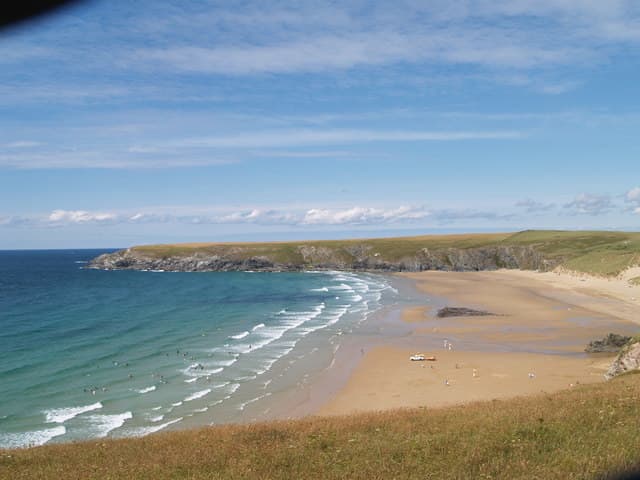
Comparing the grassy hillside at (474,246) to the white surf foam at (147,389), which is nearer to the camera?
the white surf foam at (147,389)

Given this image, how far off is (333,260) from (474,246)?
41.2 meters

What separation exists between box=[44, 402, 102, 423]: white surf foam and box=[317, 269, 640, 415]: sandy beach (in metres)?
13.2

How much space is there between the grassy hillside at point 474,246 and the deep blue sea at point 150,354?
59.7m

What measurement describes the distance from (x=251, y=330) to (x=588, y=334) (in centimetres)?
3247

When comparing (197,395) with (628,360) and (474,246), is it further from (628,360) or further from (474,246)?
(474,246)

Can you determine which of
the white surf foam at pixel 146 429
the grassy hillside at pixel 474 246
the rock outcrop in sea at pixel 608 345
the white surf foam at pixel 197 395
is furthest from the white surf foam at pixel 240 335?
the grassy hillside at pixel 474 246

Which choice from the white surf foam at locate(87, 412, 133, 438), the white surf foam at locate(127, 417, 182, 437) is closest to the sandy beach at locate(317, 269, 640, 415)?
the white surf foam at locate(127, 417, 182, 437)

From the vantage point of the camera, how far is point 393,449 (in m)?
13.1

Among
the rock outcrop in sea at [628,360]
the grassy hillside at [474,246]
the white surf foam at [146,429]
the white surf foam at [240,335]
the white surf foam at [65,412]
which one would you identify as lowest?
the white surf foam at [240,335]

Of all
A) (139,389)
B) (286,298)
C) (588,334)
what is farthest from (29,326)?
(588,334)

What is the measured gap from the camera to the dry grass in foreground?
1130 centimetres

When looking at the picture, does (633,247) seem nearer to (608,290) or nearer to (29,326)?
(608,290)

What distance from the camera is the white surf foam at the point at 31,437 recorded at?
87.0 feet

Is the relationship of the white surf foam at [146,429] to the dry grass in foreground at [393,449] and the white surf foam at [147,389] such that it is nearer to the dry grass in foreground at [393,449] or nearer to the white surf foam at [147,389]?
the white surf foam at [147,389]
